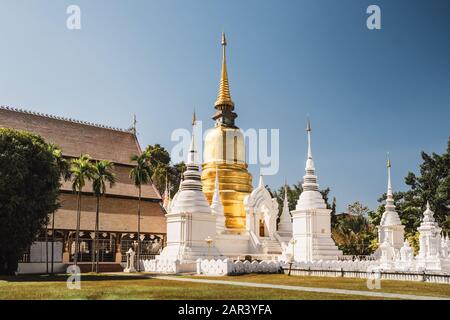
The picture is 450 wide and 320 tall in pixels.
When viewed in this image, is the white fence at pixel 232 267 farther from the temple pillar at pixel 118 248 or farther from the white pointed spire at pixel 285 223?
the white pointed spire at pixel 285 223

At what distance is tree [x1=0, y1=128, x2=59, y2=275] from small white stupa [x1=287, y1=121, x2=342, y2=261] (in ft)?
63.1

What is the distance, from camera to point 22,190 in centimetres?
3250

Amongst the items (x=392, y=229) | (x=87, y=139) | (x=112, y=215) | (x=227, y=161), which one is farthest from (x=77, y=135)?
(x=392, y=229)

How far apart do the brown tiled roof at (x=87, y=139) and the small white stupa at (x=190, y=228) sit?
11.4 meters

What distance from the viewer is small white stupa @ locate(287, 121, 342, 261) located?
41.8 m

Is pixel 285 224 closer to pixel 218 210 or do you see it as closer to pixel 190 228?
pixel 218 210

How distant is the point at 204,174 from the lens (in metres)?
52.6

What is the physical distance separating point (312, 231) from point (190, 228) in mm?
10307

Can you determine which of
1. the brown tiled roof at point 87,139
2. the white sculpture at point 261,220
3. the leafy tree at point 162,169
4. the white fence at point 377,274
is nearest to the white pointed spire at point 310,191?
the white sculpture at point 261,220

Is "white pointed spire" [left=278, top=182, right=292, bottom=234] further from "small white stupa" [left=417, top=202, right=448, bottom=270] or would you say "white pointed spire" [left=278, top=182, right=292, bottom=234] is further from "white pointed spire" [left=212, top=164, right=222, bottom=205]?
"small white stupa" [left=417, top=202, right=448, bottom=270]

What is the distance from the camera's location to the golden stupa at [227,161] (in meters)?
50.1

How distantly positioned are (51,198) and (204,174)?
826 inches
